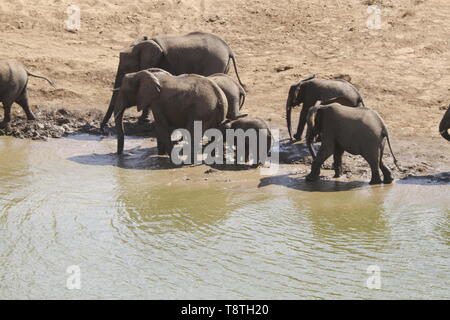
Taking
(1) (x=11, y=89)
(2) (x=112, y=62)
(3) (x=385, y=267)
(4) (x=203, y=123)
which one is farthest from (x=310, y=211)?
(2) (x=112, y=62)

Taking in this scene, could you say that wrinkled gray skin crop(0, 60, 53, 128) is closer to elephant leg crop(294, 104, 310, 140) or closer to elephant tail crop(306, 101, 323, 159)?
elephant leg crop(294, 104, 310, 140)

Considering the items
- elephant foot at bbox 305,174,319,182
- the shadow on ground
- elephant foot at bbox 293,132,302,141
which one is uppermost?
elephant foot at bbox 293,132,302,141

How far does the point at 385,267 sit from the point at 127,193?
146 inches

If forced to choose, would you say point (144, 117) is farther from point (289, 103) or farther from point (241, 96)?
point (289, 103)

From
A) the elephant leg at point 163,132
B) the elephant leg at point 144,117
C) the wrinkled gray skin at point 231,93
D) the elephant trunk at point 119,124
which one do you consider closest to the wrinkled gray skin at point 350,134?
the wrinkled gray skin at point 231,93

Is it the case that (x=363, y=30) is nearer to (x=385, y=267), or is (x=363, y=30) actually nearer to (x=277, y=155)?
(x=277, y=155)

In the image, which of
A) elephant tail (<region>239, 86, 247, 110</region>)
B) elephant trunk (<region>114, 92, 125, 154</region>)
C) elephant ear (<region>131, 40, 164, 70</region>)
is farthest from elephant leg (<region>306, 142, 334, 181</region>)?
elephant ear (<region>131, 40, 164, 70</region>)

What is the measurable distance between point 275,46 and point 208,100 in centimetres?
513

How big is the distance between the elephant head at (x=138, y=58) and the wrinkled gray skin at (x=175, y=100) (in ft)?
5.12

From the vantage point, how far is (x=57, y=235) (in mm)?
10180

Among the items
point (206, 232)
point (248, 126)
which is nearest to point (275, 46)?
point (248, 126)

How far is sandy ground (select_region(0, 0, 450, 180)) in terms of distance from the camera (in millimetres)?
15734

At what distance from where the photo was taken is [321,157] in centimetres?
1227

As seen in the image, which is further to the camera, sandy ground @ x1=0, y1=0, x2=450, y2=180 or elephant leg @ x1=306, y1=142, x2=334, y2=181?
sandy ground @ x1=0, y1=0, x2=450, y2=180
